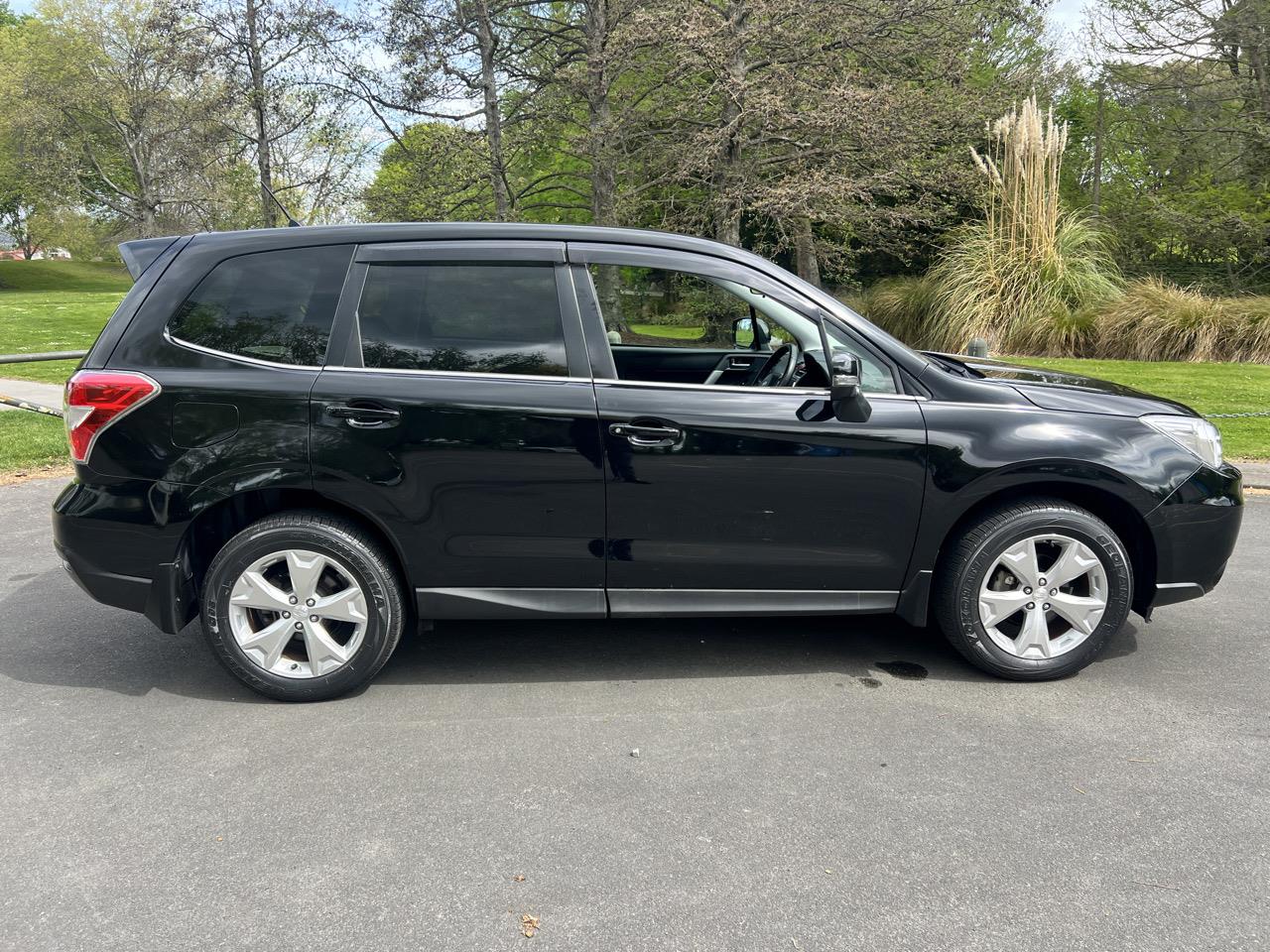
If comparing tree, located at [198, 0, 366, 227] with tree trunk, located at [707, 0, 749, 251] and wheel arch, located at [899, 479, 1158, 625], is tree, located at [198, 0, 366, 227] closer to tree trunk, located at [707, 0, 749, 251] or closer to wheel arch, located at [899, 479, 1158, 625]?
tree trunk, located at [707, 0, 749, 251]

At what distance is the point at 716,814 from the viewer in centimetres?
281

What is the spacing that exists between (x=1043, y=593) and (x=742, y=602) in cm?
121

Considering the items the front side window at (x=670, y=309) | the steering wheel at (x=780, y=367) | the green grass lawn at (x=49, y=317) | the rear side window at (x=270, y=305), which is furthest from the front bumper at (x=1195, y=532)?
the green grass lawn at (x=49, y=317)

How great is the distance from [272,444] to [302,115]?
53.0ft

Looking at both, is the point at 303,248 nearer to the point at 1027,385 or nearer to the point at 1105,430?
the point at 1027,385

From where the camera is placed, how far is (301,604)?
3518mm

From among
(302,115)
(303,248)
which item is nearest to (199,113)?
(302,115)

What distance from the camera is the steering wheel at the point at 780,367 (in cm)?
387

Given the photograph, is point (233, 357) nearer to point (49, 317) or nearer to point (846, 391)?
point (846, 391)

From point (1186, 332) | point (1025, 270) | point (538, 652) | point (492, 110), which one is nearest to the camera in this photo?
point (538, 652)

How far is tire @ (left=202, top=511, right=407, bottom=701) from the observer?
11.4 feet

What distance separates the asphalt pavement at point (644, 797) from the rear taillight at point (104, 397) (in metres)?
1.13

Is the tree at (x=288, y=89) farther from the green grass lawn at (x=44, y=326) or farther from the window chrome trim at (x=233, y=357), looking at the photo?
the window chrome trim at (x=233, y=357)

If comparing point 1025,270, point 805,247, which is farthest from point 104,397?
point 805,247
